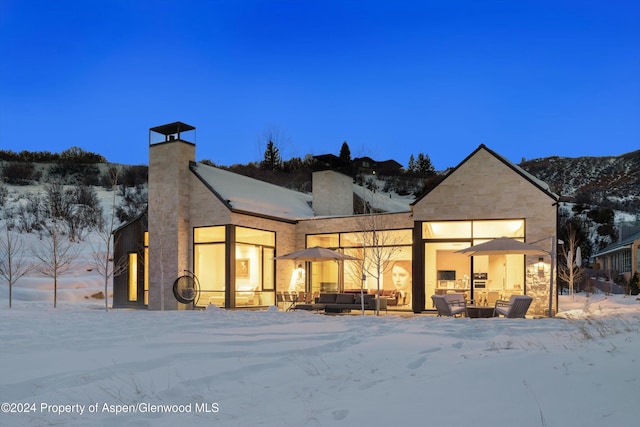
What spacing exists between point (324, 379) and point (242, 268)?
1245 centimetres

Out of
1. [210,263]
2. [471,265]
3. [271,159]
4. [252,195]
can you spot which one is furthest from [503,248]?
[271,159]

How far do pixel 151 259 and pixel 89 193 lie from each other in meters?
29.8

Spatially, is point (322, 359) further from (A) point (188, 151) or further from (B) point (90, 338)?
(A) point (188, 151)

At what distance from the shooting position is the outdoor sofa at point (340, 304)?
15849 millimetres

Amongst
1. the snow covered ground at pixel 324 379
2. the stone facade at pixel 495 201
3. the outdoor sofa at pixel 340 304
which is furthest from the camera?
the stone facade at pixel 495 201

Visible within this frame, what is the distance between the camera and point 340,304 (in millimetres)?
15977

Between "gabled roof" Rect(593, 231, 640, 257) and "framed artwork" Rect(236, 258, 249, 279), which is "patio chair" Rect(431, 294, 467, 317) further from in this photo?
"gabled roof" Rect(593, 231, 640, 257)

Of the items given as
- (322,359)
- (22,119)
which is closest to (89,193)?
(22,119)

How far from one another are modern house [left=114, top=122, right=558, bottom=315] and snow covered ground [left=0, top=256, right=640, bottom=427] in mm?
7754

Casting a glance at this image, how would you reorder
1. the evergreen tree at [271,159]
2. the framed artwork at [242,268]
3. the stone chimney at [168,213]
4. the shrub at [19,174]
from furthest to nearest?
1. the shrub at [19,174]
2. the evergreen tree at [271,159]
3. the stone chimney at [168,213]
4. the framed artwork at [242,268]

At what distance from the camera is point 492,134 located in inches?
5536

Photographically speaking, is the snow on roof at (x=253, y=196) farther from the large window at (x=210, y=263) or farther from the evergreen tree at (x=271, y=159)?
the evergreen tree at (x=271, y=159)

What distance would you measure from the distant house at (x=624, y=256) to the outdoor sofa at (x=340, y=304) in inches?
918

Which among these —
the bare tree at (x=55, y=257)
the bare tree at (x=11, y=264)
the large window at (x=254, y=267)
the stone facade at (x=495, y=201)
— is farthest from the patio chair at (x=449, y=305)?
the bare tree at (x=11, y=264)
